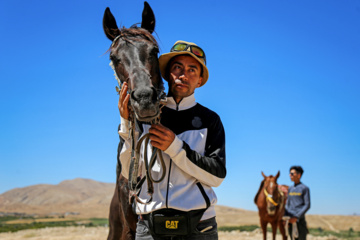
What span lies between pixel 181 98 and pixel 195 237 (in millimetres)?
995

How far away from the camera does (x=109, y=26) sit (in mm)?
2752

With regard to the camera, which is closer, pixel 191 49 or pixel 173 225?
pixel 173 225

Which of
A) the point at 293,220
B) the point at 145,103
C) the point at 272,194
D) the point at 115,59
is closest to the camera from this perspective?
the point at 145,103

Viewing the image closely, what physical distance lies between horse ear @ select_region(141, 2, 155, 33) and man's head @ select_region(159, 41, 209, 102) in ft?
0.96

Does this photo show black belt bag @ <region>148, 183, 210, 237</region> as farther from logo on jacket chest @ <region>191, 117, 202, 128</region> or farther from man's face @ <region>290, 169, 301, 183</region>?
man's face @ <region>290, 169, 301, 183</region>

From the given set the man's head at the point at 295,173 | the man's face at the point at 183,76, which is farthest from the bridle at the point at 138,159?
the man's head at the point at 295,173

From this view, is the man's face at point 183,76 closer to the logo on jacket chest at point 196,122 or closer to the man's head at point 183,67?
the man's head at point 183,67

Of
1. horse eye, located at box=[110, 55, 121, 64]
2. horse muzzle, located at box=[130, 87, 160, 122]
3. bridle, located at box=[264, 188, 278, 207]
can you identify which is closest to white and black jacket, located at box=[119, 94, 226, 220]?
horse muzzle, located at box=[130, 87, 160, 122]

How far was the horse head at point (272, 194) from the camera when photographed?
11453mm

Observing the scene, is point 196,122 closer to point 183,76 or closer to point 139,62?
point 183,76

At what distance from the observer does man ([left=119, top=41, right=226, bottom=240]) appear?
226cm

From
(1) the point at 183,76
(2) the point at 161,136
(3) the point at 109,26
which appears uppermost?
(3) the point at 109,26

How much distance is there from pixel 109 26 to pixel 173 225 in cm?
160

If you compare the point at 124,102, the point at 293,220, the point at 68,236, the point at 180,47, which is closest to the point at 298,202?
the point at 293,220
